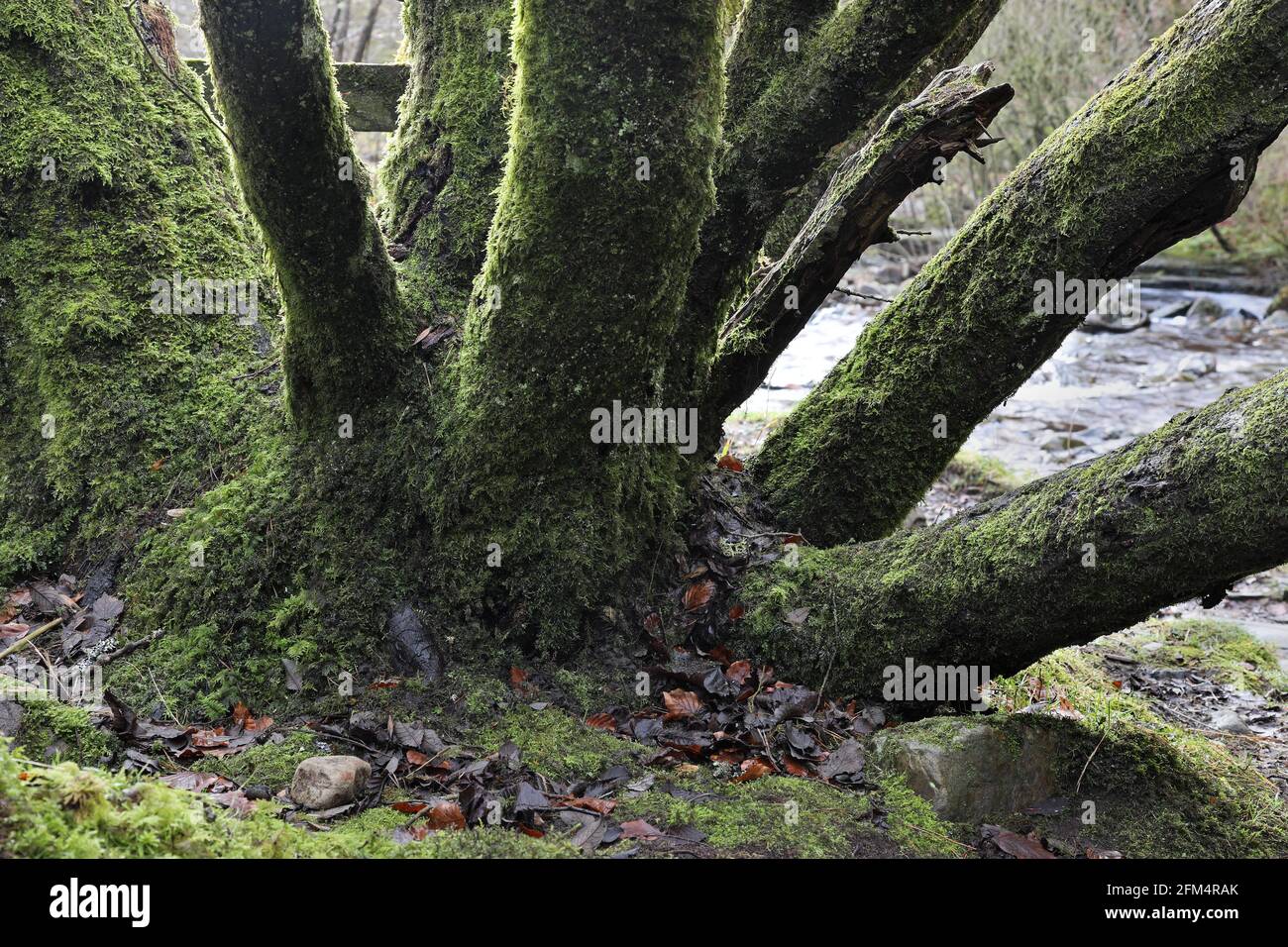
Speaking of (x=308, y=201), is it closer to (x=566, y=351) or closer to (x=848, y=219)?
(x=566, y=351)

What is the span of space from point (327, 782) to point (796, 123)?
2607 millimetres

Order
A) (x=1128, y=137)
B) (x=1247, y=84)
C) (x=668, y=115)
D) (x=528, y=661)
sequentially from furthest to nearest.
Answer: (x=528, y=661) → (x=1128, y=137) → (x=1247, y=84) → (x=668, y=115)

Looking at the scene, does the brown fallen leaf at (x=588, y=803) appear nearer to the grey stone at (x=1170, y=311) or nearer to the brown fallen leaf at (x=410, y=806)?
the brown fallen leaf at (x=410, y=806)

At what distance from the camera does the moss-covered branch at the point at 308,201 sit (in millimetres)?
2756

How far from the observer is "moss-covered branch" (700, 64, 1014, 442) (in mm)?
3363

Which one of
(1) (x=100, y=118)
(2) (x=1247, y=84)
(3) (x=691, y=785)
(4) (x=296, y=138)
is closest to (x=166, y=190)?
(1) (x=100, y=118)

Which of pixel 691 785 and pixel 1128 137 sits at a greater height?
pixel 1128 137

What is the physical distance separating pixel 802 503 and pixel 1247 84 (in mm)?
2131

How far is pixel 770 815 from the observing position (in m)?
2.80

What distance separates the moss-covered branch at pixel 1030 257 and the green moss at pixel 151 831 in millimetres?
2258

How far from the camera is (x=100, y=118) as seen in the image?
13.7 ft

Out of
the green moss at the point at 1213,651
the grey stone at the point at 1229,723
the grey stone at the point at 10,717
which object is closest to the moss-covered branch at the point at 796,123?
the grey stone at the point at 10,717
